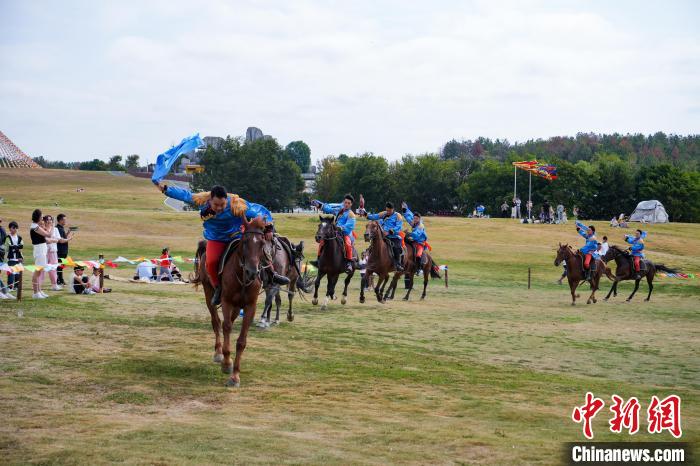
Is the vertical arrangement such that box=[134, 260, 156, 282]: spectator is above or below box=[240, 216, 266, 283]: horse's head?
below

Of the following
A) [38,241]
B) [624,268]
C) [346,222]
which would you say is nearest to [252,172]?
[624,268]

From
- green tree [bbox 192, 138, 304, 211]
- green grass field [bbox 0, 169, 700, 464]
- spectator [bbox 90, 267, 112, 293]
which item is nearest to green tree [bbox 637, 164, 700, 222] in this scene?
green tree [bbox 192, 138, 304, 211]

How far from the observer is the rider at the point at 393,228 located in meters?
26.0

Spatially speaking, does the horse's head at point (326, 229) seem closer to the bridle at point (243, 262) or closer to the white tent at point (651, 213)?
the bridle at point (243, 262)

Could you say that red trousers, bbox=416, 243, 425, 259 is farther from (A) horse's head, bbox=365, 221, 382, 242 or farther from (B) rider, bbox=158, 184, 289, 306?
(B) rider, bbox=158, 184, 289, 306

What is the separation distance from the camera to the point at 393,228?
87.2ft

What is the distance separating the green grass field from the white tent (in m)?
63.8

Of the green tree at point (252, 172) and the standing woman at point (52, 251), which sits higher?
the green tree at point (252, 172)

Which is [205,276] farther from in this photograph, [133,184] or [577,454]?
[133,184]

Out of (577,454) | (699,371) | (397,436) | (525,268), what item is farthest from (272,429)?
(525,268)

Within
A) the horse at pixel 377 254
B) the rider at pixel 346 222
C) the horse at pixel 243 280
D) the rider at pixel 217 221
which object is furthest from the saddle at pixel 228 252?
the horse at pixel 377 254

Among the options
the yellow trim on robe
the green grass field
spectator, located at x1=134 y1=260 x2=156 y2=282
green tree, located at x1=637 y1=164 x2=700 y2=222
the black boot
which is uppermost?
green tree, located at x1=637 y1=164 x2=700 y2=222

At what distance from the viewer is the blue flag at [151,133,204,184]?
520 inches

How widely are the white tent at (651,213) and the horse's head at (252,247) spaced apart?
80.3 meters
